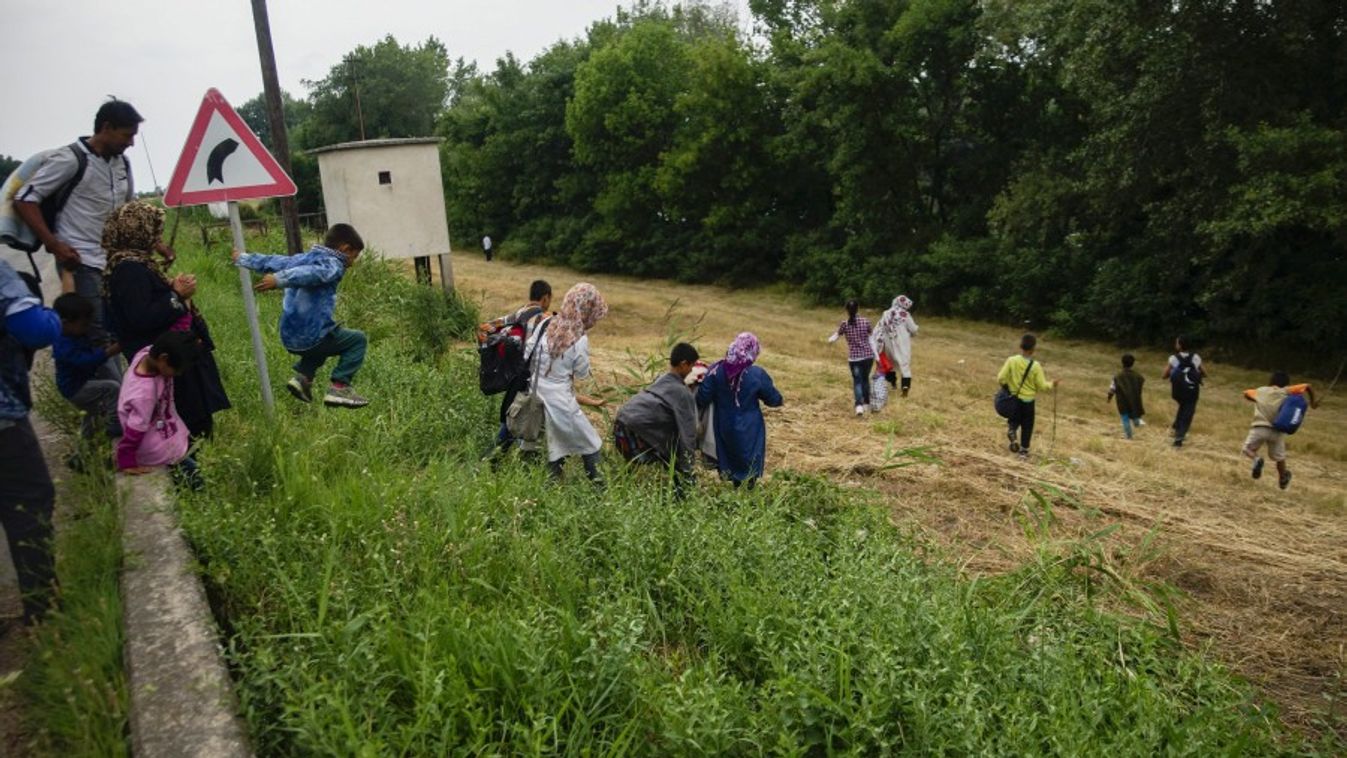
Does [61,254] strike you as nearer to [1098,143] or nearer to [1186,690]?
[1186,690]

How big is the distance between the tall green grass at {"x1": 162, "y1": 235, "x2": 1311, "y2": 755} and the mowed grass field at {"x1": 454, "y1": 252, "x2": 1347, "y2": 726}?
0.77 metres

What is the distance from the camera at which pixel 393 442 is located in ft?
19.6

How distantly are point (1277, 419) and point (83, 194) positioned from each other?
36.3 ft

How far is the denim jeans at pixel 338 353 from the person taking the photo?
6148 millimetres

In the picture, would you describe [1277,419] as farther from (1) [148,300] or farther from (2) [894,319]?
(1) [148,300]

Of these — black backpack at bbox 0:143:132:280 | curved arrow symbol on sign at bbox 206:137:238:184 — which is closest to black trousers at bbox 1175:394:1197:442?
curved arrow symbol on sign at bbox 206:137:238:184

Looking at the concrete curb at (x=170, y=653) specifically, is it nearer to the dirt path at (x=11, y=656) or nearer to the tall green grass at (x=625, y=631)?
the tall green grass at (x=625, y=631)

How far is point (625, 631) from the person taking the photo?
3.43 meters

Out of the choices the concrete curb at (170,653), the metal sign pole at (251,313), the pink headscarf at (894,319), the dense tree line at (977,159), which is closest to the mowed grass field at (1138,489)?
the pink headscarf at (894,319)

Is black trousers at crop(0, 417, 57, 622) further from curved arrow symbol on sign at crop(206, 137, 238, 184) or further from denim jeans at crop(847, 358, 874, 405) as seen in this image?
denim jeans at crop(847, 358, 874, 405)

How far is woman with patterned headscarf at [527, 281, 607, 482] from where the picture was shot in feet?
20.0

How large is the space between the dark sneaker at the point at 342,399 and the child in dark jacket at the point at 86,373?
1.16m

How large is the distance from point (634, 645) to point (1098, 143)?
19.3m

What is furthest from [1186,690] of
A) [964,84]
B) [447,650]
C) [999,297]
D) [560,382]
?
[964,84]
